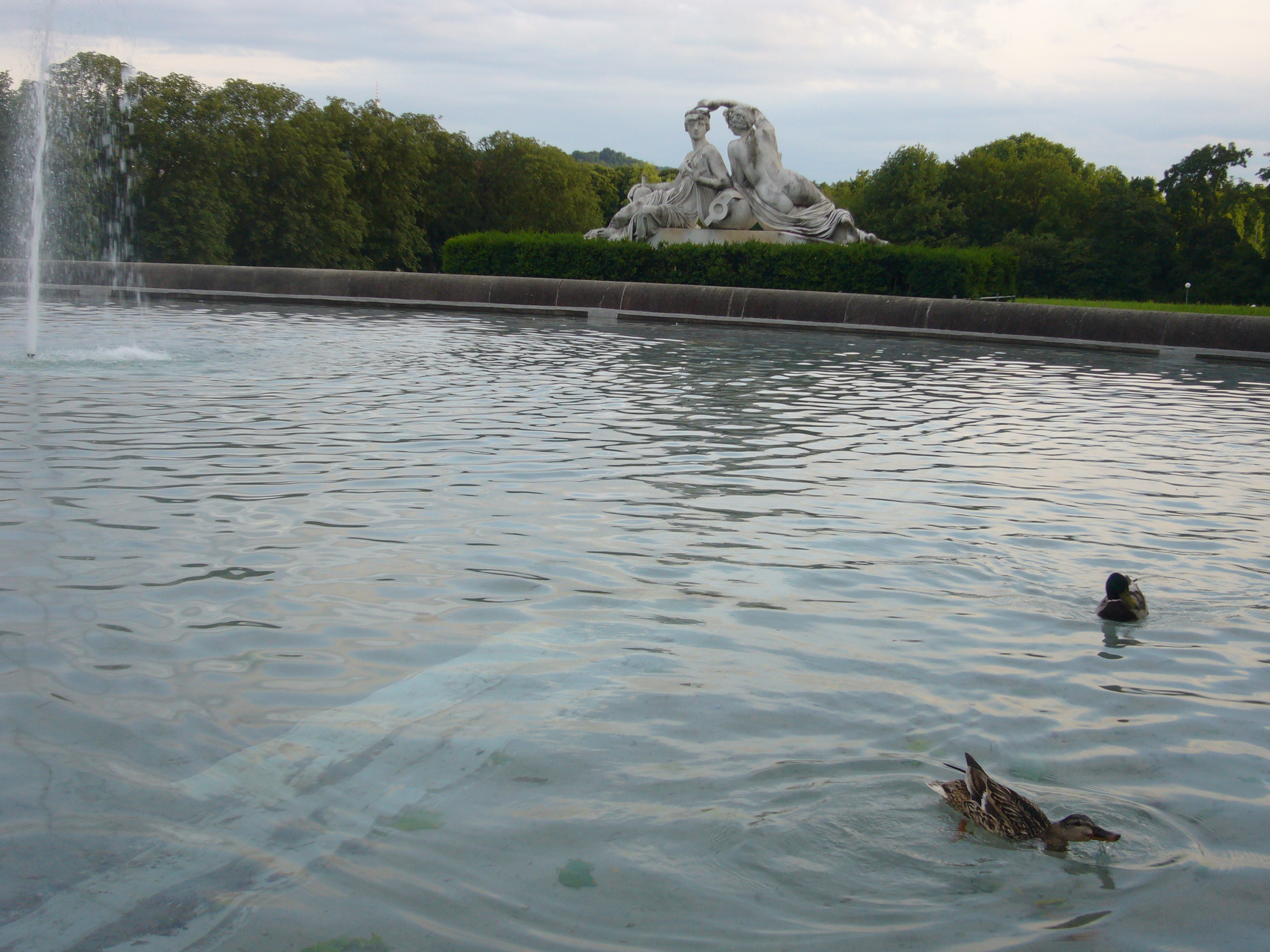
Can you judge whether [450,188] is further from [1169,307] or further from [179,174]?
[1169,307]

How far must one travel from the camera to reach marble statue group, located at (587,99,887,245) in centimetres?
2348

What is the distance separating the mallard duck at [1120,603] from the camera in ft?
15.8

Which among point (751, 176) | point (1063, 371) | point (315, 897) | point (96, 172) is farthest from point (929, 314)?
point (96, 172)

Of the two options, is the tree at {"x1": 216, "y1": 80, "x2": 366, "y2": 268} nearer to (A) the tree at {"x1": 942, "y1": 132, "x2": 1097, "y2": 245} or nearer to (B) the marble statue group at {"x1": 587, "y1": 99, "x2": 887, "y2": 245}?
(B) the marble statue group at {"x1": 587, "y1": 99, "x2": 887, "y2": 245}

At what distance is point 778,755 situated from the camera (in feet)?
11.5

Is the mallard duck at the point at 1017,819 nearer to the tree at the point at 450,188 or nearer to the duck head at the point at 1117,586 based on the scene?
the duck head at the point at 1117,586

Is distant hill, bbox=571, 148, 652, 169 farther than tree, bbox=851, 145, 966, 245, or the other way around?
distant hill, bbox=571, 148, 652, 169

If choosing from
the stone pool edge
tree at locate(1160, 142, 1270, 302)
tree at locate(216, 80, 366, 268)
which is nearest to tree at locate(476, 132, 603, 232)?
tree at locate(216, 80, 366, 268)

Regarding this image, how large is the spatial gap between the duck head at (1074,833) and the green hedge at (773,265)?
1817 centimetres

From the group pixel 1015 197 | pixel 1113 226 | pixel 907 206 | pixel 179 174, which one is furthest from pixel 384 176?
pixel 1015 197

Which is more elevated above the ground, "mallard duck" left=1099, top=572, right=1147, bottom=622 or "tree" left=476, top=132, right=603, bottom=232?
"tree" left=476, top=132, right=603, bottom=232

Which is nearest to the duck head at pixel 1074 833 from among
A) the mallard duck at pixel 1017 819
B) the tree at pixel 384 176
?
the mallard duck at pixel 1017 819

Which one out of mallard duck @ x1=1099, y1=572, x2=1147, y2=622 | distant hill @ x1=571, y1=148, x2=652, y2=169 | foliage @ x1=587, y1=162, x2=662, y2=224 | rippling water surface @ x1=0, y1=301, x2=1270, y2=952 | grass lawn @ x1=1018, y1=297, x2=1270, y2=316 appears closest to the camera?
rippling water surface @ x1=0, y1=301, x2=1270, y2=952

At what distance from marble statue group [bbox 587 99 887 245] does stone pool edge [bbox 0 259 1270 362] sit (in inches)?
141
